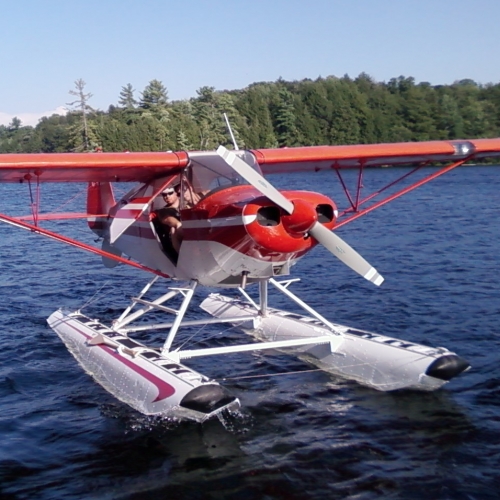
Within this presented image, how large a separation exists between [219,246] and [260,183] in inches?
37.8

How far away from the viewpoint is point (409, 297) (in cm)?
1113

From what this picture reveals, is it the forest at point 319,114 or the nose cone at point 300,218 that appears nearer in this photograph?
the nose cone at point 300,218

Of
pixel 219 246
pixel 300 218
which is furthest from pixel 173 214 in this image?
→ pixel 300 218

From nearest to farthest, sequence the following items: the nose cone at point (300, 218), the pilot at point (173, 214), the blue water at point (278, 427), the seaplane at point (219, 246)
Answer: the blue water at point (278, 427) < the nose cone at point (300, 218) < the seaplane at point (219, 246) < the pilot at point (173, 214)

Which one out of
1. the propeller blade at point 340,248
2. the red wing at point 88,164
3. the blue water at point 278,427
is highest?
the red wing at point 88,164

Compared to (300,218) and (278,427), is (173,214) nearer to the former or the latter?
(300,218)

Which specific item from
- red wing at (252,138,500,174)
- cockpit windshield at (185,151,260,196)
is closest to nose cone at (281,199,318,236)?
cockpit windshield at (185,151,260,196)

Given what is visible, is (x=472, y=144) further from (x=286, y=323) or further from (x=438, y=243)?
(x=438, y=243)

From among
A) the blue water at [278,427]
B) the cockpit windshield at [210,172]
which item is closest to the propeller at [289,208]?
the cockpit windshield at [210,172]

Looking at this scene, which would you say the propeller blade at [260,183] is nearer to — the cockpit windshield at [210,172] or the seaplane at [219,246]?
the seaplane at [219,246]

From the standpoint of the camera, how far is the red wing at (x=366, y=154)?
790 centimetres

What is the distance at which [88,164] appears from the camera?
6.92 meters

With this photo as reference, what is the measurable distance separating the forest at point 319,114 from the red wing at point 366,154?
53269mm

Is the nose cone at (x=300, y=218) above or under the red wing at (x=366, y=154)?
under
